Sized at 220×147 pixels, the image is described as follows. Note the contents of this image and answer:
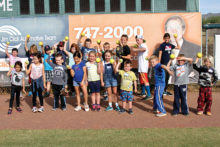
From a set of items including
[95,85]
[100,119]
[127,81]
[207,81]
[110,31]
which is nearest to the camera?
[100,119]

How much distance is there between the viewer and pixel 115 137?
463cm

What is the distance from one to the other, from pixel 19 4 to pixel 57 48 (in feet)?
9.92

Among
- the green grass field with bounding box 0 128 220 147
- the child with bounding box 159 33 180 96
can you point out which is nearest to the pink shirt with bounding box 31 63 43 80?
the green grass field with bounding box 0 128 220 147

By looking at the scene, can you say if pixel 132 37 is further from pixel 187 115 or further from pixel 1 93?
pixel 1 93

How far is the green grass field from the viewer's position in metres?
4.33

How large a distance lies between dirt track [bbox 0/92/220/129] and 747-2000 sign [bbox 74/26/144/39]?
2797 mm

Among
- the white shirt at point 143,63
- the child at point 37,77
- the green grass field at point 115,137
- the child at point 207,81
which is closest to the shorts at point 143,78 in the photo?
the white shirt at point 143,63

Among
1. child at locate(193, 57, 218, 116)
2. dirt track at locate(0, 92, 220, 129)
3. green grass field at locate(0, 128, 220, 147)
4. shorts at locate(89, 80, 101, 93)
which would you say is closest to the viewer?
green grass field at locate(0, 128, 220, 147)

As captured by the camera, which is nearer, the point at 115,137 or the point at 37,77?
the point at 115,137

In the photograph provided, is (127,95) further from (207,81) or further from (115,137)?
(207,81)

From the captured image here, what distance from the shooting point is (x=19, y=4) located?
9914 mm

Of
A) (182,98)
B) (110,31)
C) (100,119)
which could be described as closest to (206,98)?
(182,98)

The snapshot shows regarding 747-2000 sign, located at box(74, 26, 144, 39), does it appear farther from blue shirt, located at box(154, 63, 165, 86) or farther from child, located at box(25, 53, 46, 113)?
blue shirt, located at box(154, 63, 165, 86)

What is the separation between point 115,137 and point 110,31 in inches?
186
